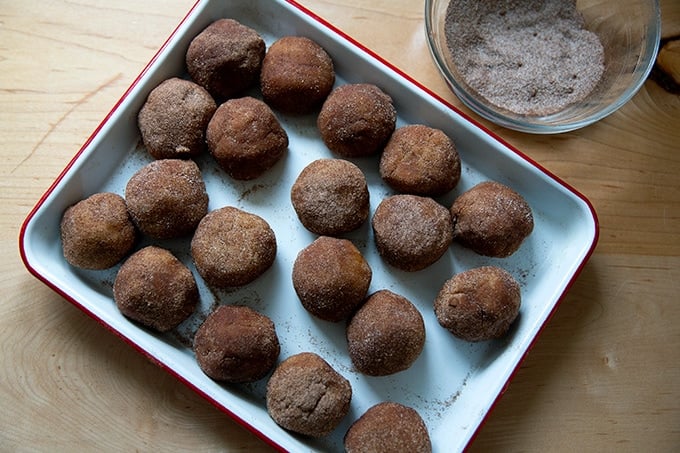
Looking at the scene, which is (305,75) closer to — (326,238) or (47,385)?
(326,238)

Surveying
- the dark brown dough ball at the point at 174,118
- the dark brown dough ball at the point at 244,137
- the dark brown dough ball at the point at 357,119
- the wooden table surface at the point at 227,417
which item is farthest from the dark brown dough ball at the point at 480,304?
the dark brown dough ball at the point at 174,118

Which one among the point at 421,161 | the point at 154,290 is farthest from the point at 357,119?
the point at 154,290

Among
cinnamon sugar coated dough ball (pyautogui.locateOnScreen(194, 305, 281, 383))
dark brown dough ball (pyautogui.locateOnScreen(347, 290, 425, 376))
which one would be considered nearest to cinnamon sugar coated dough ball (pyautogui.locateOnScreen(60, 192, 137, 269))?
cinnamon sugar coated dough ball (pyautogui.locateOnScreen(194, 305, 281, 383))

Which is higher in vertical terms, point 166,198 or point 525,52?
point 525,52

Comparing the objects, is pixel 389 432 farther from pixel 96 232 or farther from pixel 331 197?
pixel 96 232

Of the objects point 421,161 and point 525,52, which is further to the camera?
point 525,52

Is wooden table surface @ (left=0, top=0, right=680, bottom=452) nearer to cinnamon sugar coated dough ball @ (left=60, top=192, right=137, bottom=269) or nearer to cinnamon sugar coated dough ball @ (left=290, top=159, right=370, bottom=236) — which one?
cinnamon sugar coated dough ball @ (left=60, top=192, right=137, bottom=269)

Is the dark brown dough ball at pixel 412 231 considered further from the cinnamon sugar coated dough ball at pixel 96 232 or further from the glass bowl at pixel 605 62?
the cinnamon sugar coated dough ball at pixel 96 232
